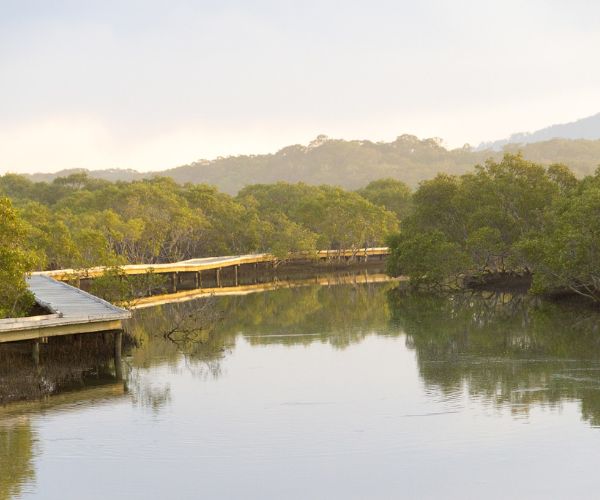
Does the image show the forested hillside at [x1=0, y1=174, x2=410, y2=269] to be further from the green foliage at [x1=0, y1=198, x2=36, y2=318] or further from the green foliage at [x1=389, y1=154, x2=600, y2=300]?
the green foliage at [x1=0, y1=198, x2=36, y2=318]

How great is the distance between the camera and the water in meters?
16.3

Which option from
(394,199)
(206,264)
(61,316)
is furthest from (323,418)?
(394,199)

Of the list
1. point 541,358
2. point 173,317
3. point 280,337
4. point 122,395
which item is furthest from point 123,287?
point 541,358

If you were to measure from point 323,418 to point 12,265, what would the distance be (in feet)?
38.1

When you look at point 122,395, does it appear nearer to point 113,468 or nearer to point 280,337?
point 113,468

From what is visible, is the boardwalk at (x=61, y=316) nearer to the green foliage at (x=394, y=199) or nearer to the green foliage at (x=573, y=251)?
the green foliage at (x=573, y=251)

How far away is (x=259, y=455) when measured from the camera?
706 inches

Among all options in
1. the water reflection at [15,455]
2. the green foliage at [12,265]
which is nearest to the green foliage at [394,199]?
the green foliage at [12,265]

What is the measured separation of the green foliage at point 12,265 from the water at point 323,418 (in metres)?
2.58

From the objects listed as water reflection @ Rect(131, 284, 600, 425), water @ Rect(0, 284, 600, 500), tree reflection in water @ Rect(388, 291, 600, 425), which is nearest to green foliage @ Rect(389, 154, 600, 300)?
water reflection @ Rect(131, 284, 600, 425)

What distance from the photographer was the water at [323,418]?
1628cm

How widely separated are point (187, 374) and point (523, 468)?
12.3 m

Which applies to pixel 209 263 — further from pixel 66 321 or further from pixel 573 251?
pixel 66 321

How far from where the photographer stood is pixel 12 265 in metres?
27.8
